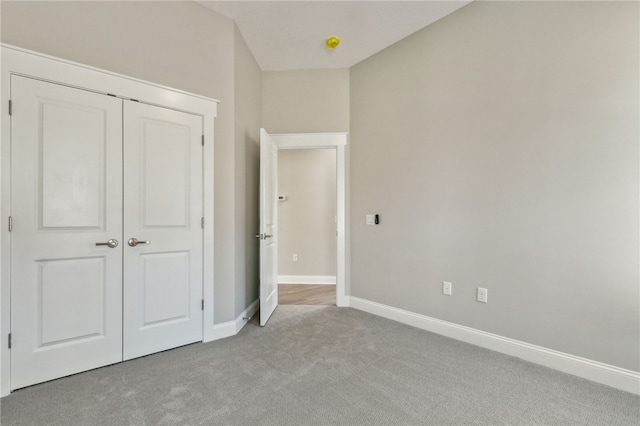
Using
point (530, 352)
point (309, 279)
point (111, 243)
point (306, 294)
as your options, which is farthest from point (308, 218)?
point (530, 352)

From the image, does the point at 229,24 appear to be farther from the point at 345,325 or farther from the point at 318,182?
the point at 345,325

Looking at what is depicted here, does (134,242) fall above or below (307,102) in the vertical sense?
below

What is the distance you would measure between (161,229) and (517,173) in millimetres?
2951

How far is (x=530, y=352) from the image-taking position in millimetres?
2232

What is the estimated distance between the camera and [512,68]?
234 cm

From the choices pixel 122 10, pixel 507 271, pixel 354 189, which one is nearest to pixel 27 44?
pixel 122 10

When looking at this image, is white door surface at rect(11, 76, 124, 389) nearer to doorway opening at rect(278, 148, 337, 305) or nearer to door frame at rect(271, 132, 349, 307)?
door frame at rect(271, 132, 349, 307)

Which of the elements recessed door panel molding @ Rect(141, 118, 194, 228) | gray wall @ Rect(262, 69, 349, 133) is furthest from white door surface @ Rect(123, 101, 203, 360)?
gray wall @ Rect(262, 69, 349, 133)

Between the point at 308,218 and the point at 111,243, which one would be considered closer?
the point at 111,243

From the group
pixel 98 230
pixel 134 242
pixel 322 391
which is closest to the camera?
pixel 322 391

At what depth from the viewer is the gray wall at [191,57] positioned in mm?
1912

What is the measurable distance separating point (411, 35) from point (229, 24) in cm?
187

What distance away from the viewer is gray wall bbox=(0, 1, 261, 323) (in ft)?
6.27

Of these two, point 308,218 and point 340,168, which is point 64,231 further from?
point 308,218
